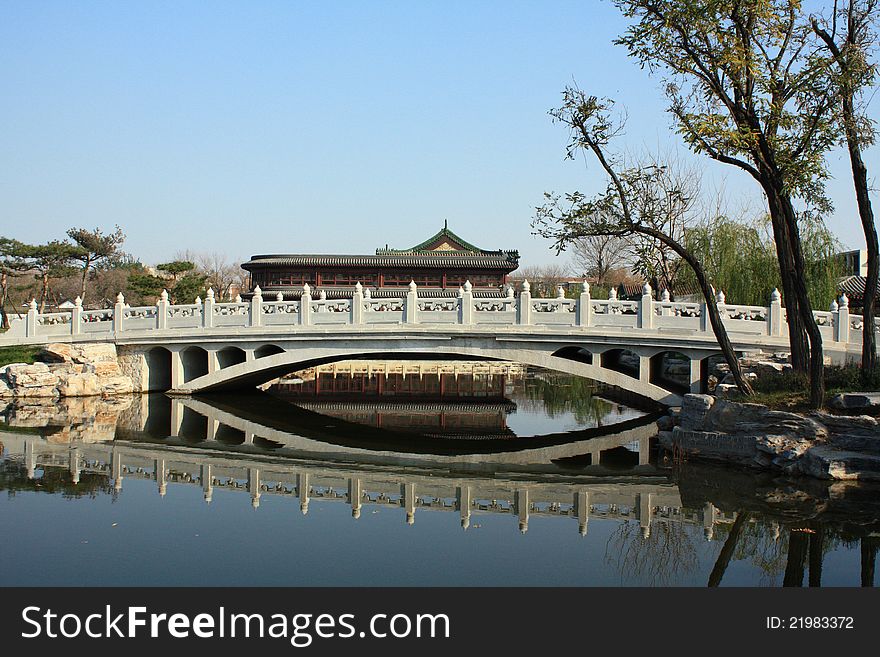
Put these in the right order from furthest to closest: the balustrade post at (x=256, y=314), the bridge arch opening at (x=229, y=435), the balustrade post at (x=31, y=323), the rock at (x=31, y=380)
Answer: the balustrade post at (x=31, y=323), the rock at (x=31, y=380), the balustrade post at (x=256, y=314), the bridge arch opening at (x=229, y=435)

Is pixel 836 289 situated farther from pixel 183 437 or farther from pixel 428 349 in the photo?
pixel 183 437

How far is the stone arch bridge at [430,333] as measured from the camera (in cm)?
1572

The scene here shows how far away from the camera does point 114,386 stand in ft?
64.4

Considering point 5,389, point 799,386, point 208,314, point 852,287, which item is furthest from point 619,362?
point 5,389

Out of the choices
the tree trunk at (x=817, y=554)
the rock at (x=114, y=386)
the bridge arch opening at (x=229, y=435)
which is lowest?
the tree trunk at (x=817, y=554)

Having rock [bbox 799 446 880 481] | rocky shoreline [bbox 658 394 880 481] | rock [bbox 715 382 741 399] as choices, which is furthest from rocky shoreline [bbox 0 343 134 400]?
rock [bbox 799 446 880 481]

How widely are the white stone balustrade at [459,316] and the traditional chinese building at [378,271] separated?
1175 centimetres

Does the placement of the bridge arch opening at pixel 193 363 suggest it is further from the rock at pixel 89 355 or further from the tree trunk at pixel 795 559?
the tree trunk at pixel 795 559

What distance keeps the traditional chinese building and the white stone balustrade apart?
11.8 meters

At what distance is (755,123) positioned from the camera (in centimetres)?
1173

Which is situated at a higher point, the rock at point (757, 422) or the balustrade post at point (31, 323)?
the balustrade post at point (31, 323)

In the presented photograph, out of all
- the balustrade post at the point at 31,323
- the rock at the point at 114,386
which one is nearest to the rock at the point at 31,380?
the rock at the point at 114,386

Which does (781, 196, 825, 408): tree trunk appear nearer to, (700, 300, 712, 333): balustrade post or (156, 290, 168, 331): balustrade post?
(700, 300, 712, 333): balustrade post

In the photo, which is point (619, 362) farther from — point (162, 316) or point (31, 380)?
point (31, 380)
